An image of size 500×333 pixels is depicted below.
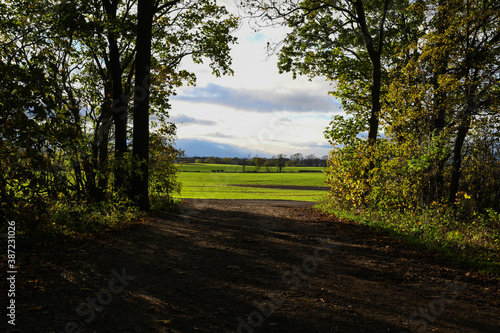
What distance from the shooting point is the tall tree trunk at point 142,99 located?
39.1 ft

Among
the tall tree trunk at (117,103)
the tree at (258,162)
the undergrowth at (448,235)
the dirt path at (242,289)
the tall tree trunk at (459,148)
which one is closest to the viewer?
the dirt path at (242,289)

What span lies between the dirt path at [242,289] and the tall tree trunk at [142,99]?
405 centimetres

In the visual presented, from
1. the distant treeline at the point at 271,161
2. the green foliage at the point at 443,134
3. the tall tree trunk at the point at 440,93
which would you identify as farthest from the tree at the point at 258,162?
the tall tree trunk at the point at 440,93

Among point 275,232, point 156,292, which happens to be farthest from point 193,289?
point 275,232

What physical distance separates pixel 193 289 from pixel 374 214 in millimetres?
9297

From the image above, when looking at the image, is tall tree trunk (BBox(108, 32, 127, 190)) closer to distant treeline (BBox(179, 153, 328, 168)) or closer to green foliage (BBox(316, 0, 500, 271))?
green foliage (BBox(316, 0, 500, 271))

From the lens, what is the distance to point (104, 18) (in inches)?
477

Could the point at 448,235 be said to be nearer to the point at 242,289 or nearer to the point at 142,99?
the point at 242,289

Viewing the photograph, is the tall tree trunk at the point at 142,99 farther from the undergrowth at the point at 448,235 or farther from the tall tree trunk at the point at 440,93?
the tall tree trunk at the point at 440,93

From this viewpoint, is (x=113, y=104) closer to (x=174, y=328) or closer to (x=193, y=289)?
(x=193, y=289)

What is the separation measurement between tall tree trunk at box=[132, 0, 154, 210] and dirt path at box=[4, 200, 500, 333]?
160 inches

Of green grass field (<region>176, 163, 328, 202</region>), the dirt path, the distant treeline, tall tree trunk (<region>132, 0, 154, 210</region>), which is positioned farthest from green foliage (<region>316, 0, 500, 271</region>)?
the distant treeline

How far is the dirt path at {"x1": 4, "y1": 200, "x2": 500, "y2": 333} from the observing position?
3.85 meters

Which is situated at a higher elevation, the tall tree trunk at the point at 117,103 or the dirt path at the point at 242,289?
the tall tree trunk at the point at 117,103
